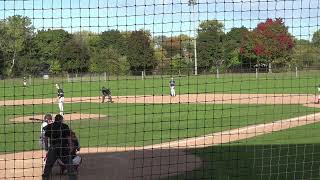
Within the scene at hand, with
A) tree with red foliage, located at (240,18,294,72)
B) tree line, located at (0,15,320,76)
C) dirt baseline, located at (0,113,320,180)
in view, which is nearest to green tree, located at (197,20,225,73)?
tree line, located at (0,15,320,76)

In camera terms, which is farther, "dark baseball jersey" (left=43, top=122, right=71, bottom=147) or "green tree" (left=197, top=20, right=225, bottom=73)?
"green tree" (left=197, top=20, right=225, bottom=73)

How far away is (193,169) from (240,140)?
361cm

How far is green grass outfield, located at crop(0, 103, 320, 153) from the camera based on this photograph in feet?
50.0

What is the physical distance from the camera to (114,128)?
18.0 m

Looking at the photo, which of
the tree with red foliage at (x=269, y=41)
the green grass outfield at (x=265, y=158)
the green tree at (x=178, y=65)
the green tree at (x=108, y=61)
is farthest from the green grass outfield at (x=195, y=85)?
the green grass outfield at (x=265, y=158)

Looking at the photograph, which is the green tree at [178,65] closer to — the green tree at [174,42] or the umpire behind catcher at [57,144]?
the green tree at [174,42]

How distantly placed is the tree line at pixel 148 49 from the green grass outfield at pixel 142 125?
1913mm

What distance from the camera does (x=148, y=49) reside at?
57.6 feet

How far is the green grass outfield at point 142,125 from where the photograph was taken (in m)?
15.2

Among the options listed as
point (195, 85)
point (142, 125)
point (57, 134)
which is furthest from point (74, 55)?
point (195, 85)

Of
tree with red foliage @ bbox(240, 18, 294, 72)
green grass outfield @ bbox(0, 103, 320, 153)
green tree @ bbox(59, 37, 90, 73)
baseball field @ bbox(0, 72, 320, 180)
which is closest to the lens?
baseball field @ bbox(0, 72, 320, 180)

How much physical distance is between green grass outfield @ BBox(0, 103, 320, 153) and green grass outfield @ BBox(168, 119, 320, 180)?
2287 mm

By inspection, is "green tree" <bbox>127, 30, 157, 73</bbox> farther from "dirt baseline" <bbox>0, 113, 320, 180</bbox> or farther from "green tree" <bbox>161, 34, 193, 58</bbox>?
"dirt baseline" <bbox>0, 113, 320, 180</bbox>

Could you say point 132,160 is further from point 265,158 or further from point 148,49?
point 148,49
